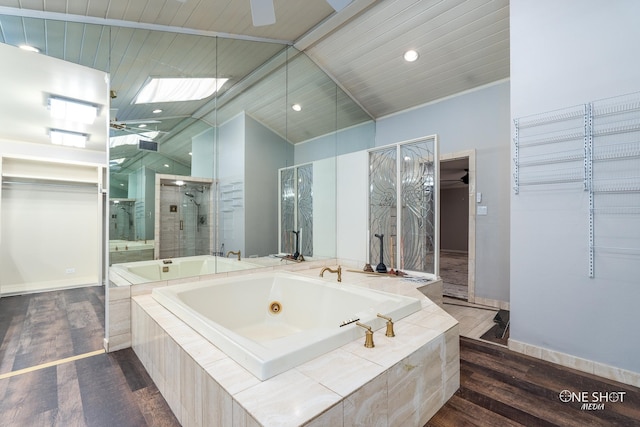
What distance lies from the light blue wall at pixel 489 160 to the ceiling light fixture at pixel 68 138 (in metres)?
4.61

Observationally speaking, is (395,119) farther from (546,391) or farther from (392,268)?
(546,391)

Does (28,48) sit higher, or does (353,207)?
(28,48)

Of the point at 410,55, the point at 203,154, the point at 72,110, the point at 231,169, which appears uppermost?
the point at 410,55

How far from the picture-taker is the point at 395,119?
4.20m

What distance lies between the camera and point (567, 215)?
2.00 m

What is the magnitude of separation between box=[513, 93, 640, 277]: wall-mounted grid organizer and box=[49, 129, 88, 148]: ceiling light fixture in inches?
200

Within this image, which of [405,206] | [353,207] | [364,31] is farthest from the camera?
[353,207]

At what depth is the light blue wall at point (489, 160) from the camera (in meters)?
3.17

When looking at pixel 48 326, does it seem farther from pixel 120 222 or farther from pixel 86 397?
pixel 86 397

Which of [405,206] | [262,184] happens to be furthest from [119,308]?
[405,206]

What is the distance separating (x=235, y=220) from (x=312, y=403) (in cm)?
212

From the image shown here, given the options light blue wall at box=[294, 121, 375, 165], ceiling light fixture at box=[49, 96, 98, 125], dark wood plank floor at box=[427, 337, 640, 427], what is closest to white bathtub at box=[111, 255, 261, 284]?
light blue wall at box=[294, 121, 375, 165]

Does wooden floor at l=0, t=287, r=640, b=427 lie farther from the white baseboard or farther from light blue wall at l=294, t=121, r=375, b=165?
light blue wall at l=294, t=121, r=375, b=165

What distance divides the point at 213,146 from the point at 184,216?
0.71 meters
